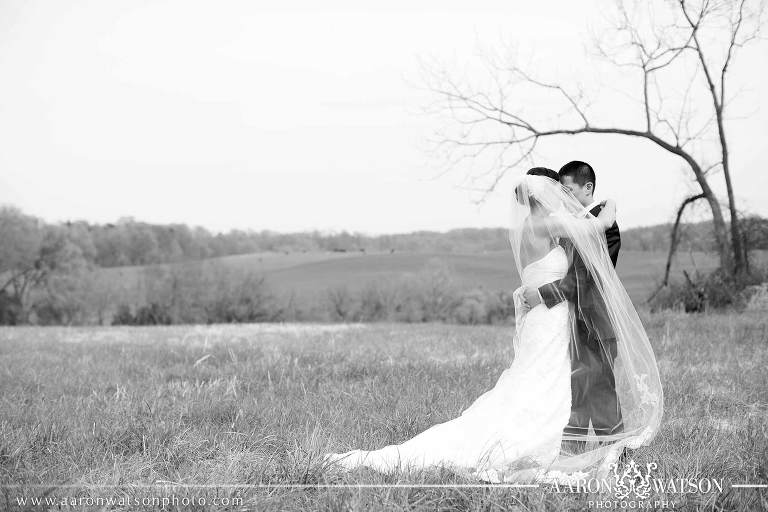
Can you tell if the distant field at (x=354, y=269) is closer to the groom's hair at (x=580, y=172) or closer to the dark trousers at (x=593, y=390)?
the groom's hair at (x=580, y=172)

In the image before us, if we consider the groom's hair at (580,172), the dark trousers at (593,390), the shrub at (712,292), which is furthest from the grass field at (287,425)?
the shrub at (712,292)

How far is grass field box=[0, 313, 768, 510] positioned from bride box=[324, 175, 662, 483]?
346 mm

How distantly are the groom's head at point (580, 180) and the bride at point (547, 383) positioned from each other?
0.55 ft

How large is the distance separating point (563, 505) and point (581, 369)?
145 cm

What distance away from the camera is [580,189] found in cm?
502

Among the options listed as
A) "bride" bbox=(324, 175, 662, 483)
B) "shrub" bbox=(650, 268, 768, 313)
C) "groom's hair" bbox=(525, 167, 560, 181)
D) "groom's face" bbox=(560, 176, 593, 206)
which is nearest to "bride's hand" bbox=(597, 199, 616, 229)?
"bride" bbox=(324, 175, 662, 483)

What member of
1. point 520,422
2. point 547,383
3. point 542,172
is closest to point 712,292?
point 542,172

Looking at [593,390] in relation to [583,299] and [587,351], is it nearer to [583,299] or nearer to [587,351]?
[587,351]

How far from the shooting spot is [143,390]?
263 inches

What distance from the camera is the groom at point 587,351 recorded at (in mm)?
4531

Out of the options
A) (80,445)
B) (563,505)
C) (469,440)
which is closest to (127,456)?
(80,445)

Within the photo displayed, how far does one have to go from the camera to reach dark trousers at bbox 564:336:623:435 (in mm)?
4523

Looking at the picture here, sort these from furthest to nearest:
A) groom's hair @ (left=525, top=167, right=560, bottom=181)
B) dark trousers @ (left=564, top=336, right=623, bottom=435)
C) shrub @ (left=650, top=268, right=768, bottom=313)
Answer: shrub @ (left=650, top=268, right=768, bottom=313) → groom's hair @ (left=525, top=167, right=560, bottom=181) → dark trousers @ (left=564, top=336, right=623, bottom=435)

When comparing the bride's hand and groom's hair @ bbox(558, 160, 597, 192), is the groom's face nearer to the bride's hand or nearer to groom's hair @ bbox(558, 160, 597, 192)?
groom's hair @ bbox(558, 160, 597, 192)
